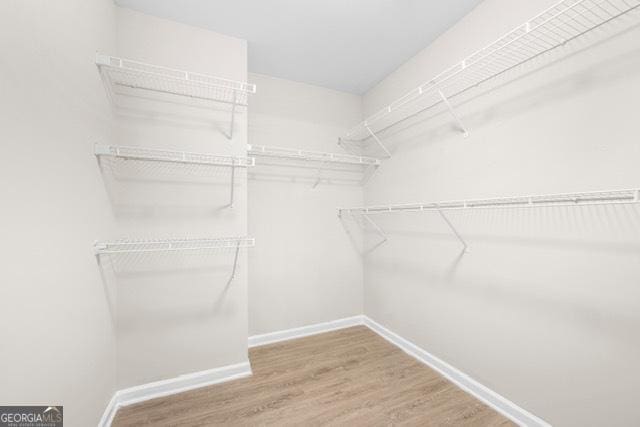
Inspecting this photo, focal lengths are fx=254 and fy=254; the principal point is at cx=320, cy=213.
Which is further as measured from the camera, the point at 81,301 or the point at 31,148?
the point at 81,301

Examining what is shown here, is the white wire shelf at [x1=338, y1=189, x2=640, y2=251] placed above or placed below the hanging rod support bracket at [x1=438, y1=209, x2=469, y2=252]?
above

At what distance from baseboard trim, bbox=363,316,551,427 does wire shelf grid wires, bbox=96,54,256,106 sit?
2286 mm

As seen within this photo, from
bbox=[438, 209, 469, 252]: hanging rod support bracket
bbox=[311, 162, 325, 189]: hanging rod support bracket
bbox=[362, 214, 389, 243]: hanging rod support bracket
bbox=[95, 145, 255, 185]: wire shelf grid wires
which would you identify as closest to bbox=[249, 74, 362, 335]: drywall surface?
bbox=[311, 162, 325, 189]: hanging rod support bracket

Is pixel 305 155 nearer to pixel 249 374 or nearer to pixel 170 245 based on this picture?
pixel 170 245

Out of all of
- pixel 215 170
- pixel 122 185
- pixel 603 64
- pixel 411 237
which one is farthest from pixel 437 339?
pixel 122 185

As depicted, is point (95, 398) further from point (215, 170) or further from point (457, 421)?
point (457, 421)

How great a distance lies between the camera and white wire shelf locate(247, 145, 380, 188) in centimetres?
223

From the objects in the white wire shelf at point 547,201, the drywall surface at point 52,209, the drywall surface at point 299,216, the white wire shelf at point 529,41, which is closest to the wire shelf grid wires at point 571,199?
the white wire shelf at point 547,201

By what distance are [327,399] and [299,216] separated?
1454 millimetres

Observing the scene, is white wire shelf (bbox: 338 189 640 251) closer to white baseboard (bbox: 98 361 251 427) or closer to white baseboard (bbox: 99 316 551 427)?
white baseboard (bbox: 99 316 551 427)

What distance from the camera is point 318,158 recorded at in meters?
2.44

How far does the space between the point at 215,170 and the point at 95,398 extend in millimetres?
1389

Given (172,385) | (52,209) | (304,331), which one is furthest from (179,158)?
(304,331)

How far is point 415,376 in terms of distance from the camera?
1797 mm
